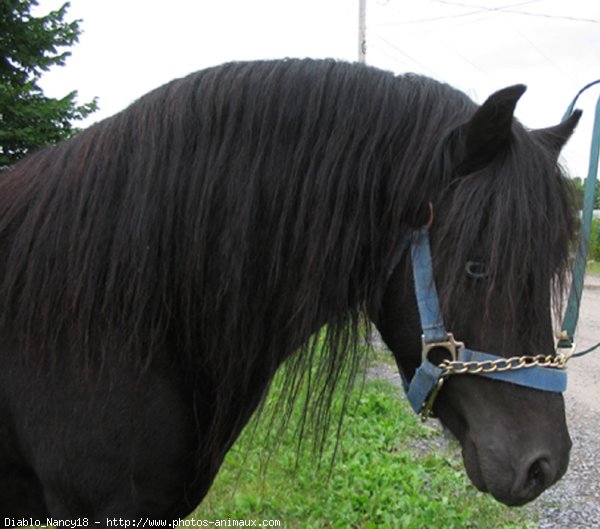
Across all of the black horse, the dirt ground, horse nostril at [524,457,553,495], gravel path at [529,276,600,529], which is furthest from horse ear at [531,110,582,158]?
the dirt ground

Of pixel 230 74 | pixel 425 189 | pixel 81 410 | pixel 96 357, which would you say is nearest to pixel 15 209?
pixel 96 357

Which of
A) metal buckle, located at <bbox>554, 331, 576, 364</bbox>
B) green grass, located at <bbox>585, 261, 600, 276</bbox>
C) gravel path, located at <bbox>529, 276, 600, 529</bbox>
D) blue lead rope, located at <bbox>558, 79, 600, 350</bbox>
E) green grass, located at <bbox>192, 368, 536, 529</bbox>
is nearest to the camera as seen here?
metal buckle, located at <bbox>554, 331, 576, 364</bbox>

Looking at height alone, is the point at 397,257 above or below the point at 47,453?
above

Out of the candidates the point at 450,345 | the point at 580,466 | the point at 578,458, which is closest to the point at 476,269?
the point at 450,345

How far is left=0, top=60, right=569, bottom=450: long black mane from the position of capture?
4.94 ft

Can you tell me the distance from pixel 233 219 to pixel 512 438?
891 millimetres

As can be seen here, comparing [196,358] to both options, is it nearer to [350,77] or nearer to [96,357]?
[96,357]

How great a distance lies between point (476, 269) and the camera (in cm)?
142

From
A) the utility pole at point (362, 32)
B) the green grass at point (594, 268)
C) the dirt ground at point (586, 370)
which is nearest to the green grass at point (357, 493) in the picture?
the dirt ground at point (586, 370)

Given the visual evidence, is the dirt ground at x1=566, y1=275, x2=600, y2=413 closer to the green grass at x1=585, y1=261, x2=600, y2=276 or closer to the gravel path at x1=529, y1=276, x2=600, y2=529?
the gravel path at x1=529, y1=276, x2=600, y2=529

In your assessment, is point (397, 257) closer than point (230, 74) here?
Yes

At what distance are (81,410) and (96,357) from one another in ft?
0.46

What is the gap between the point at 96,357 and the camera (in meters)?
1.49

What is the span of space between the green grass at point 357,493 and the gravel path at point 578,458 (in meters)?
0.25
